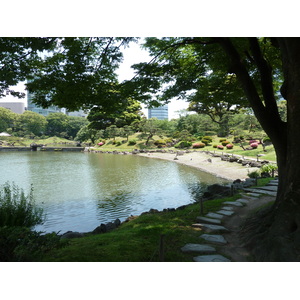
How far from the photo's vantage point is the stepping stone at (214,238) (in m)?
3.93

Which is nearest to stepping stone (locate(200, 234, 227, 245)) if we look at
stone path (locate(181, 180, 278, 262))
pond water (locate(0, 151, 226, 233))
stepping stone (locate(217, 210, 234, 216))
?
stone path (locate(181, 180, 278, 262))

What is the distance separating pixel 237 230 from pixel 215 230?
44cm

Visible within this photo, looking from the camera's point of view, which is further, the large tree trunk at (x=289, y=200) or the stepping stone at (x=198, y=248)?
the stepping stone at (x=198, y=248)

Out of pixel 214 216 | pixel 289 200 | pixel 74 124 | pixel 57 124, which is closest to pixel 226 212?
pixel 214 216

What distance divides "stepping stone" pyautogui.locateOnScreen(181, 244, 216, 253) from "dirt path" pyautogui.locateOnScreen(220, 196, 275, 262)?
20 centimetres

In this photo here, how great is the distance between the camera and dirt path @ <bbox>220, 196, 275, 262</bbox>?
352 centimetres

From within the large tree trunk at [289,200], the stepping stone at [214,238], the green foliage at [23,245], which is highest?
the large tree trunk at [289,200]

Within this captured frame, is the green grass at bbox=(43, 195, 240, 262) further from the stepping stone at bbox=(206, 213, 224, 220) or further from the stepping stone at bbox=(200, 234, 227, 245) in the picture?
the stepping stone at bbox=(206, 213, 224, 220)

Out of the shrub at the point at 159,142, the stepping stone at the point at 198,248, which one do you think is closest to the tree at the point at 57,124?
the shrub at the point at 159,142

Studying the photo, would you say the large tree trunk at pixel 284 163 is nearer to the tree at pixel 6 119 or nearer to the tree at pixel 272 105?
the tree at pixel 272 105

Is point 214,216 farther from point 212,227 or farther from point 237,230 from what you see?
point 237,230

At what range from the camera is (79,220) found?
7824mm

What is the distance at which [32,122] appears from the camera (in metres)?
43.2
